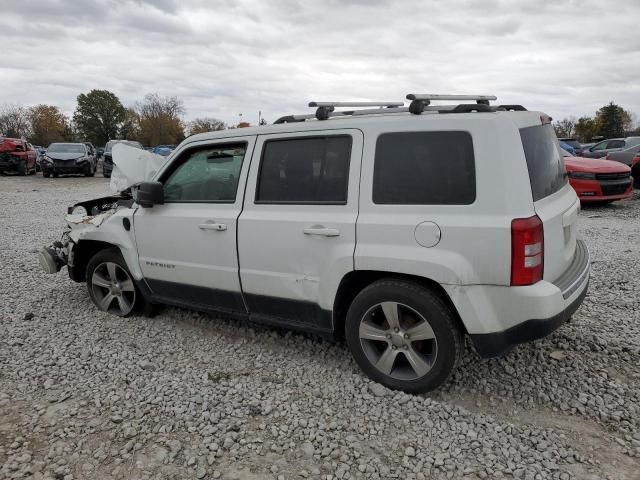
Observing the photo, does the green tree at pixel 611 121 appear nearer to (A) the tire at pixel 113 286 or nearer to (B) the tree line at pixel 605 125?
(B) the tree line at pixel 605 125

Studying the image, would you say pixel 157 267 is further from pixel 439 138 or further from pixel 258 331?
pixel 439 138

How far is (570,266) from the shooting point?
328 centimetres

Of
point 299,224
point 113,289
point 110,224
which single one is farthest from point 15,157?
point 299,224

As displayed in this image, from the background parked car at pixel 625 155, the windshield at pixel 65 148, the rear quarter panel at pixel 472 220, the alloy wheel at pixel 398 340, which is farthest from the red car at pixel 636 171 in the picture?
the windshield at pixel 65 148

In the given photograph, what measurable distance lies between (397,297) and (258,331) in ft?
5.52

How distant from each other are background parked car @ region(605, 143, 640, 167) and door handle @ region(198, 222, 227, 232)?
589 inches

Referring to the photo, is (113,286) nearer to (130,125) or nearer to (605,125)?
(605,125)

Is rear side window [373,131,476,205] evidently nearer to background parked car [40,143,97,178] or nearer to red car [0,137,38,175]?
background parked car [40,143,97,178]

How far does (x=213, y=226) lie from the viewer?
3.75 metres

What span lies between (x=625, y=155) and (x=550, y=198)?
47.2 ft

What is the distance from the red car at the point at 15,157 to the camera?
2270 centimetres

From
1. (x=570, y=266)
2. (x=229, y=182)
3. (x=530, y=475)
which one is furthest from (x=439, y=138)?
(x=530, y=475)

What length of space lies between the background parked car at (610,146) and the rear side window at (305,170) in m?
15.8

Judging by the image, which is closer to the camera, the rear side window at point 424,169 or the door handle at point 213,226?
the rear side window at point 424,169
